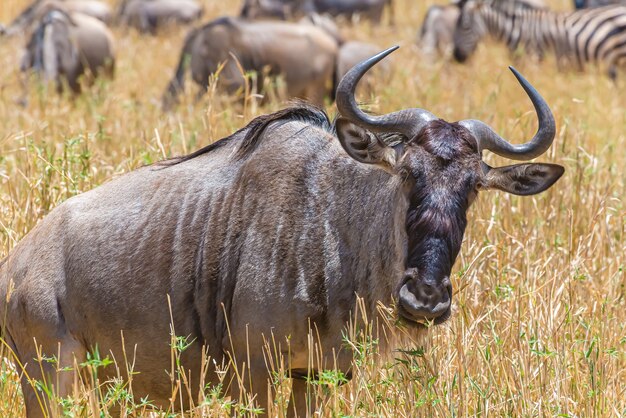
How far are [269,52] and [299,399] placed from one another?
27.9 feet

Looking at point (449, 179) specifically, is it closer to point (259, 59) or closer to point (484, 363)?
point (484, 363)

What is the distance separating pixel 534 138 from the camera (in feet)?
13.9

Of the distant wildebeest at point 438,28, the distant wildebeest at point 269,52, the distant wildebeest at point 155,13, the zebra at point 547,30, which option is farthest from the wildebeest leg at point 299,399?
the distant wildebeest at point 155,13

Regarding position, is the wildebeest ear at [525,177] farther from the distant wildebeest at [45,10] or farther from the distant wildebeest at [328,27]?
the distant wildebeest at [45,10]

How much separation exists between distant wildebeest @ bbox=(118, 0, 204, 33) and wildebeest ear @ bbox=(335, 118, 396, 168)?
51.7ft

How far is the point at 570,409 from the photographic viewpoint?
4.14 m

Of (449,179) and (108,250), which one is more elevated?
(449,179)

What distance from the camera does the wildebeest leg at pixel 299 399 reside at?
448 cm

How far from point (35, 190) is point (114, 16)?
15494 millimetres

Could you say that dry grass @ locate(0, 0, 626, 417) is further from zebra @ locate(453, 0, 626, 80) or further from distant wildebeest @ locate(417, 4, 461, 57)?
distant wildebeest @ locate(417, 4, 461, 57)

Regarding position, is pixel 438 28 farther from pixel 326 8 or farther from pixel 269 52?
pixel 269 52

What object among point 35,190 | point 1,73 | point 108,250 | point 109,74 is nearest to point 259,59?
point 109,74

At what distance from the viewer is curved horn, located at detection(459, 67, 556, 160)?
4.19 meters

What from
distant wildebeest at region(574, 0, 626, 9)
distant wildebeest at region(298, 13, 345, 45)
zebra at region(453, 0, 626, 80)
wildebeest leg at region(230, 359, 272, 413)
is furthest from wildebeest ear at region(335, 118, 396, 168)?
distant wildebeest at region(574, 0, 626, 9)
